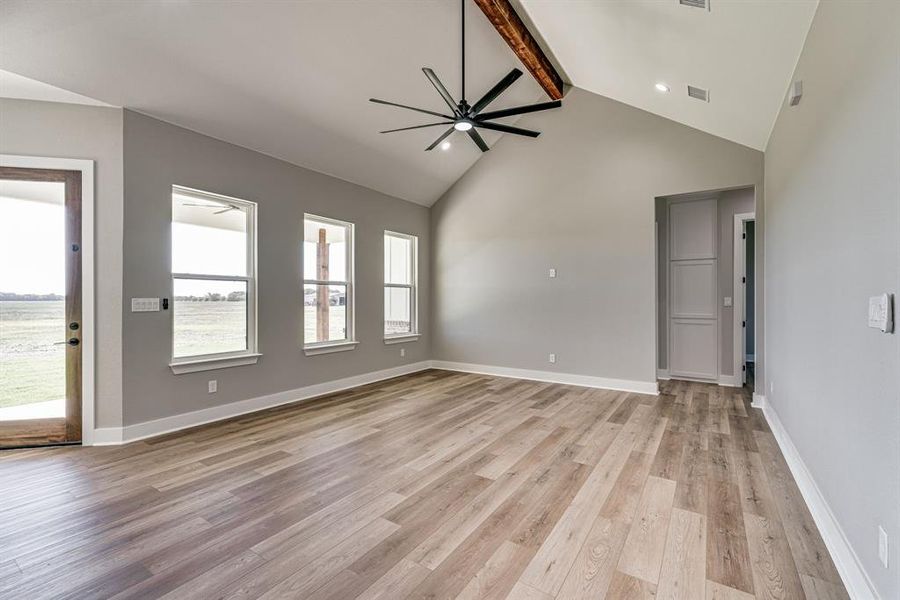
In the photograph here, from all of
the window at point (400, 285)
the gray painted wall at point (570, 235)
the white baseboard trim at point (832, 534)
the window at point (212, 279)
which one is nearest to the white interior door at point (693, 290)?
the gray painted wall at point (570, 235)

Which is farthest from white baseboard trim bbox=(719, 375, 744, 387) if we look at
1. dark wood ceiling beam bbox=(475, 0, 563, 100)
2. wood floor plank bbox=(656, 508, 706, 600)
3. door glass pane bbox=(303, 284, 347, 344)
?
door glass pane bbox=(303, 284, 347, 344)

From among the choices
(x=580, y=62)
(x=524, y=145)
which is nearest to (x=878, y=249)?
(x=580, y=62)

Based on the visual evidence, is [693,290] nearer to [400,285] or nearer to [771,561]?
[400,285]

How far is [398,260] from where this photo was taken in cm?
682

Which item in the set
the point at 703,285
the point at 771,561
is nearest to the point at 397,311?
the point at 703,285

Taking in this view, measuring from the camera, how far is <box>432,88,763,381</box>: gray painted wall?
5.09 m

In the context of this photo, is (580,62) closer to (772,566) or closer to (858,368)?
(858,368)

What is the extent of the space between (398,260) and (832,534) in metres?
5.88

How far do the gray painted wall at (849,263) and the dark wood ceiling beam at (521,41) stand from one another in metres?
2.40

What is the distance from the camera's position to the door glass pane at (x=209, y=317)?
393 centimetres

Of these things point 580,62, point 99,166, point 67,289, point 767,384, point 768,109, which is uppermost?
point 580,62

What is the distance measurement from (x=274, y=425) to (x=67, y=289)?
2113 millimetres

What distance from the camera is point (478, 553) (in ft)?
6.45

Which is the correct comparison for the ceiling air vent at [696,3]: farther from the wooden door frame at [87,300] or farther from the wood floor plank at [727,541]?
the wooden door frame at [87,300]
